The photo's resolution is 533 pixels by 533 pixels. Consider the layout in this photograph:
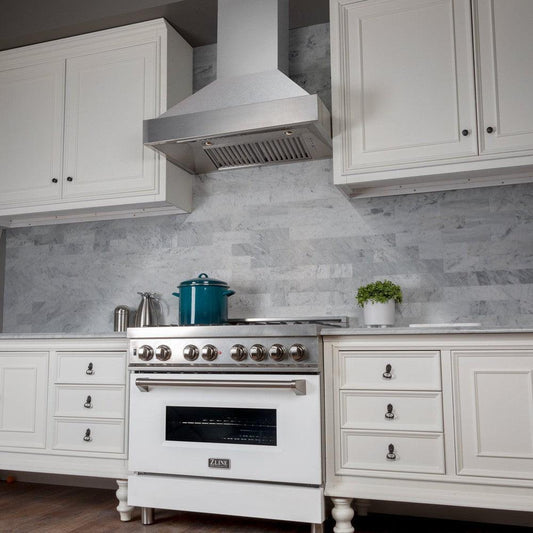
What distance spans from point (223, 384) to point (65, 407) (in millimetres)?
858

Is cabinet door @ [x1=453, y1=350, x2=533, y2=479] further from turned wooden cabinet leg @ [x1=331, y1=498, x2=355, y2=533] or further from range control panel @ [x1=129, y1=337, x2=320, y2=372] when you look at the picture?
range control panel @ [x1=129, y1=337, x2=320, y2=372]

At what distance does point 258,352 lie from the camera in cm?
241

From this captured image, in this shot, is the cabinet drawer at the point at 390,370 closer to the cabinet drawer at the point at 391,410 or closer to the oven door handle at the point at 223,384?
the cabinet drawer at the point at 391,410

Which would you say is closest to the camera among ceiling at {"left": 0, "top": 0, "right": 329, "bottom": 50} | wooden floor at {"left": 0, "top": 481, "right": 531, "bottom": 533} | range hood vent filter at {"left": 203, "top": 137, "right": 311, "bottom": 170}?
wooden floor at {"left": 0, "top": 481, "right": 531, "bottom": 533}

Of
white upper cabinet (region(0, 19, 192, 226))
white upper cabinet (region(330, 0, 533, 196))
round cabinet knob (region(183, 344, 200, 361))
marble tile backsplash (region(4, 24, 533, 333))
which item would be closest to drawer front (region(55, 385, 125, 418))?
round cabinet knob (region(183, 344, 200, 361))

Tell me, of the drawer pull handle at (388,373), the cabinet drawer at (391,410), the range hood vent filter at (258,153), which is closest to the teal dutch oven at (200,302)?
the range hood vent filter at (258,153)

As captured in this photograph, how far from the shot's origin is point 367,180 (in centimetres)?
272

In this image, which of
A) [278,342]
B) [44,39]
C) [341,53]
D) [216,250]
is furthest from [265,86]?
[44,39]

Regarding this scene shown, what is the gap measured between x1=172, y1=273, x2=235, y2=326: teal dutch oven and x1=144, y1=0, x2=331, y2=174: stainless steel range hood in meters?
0.66

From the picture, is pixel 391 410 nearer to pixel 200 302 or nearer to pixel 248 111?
pixel 200 302

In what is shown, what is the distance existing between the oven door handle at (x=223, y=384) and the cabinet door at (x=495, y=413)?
584 millimetres

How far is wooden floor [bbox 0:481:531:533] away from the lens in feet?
8.13

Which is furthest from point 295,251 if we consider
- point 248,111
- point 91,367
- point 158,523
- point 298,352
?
point 158,523

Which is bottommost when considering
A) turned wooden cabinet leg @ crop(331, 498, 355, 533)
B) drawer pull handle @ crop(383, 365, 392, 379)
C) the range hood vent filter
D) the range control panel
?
turned wooden cabinet leg @ crop(331, 498, 355, 533)
